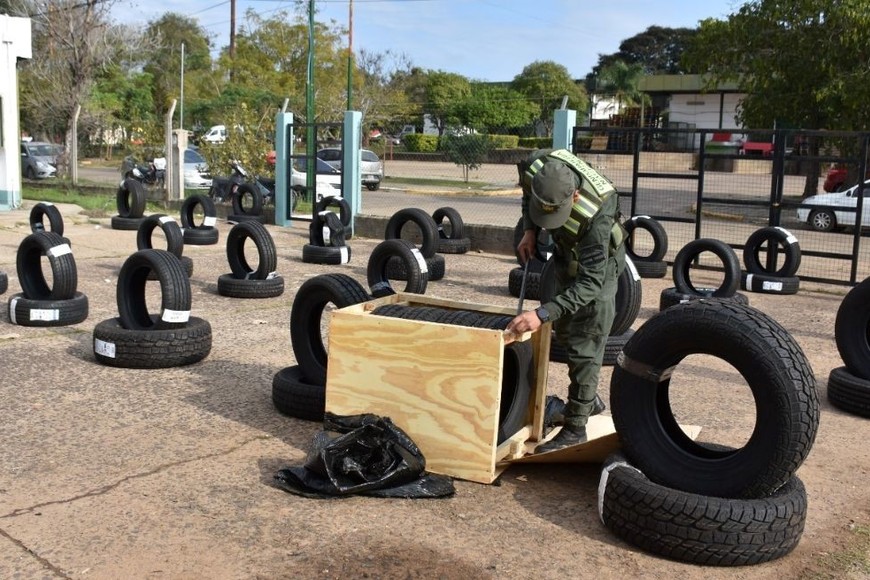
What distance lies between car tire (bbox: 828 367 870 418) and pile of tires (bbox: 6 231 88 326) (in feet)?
20.9

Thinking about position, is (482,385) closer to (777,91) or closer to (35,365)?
(35,365)

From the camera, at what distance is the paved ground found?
3826mm

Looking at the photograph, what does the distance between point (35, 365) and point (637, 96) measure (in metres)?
58.5

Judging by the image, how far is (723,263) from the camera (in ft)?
32.9

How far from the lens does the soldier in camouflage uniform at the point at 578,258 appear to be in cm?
466

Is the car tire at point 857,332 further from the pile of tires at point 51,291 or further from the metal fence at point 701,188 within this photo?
the pile of tires at point 51,291

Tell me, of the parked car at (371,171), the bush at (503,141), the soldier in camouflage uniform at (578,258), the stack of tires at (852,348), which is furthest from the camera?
the parked car at (371,171)

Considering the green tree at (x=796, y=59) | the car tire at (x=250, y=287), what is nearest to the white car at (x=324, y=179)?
the green tree at (x=796, y=59)

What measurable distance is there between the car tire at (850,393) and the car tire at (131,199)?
39.6 feet

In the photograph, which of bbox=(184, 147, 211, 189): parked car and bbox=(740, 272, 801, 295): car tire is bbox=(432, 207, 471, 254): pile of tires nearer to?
bbox=(740, 272, 801, 295): car tire

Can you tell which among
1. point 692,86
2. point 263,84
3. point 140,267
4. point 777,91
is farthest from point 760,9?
point 692,86

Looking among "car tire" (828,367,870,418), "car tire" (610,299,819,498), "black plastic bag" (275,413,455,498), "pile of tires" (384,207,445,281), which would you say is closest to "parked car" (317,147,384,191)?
"pile of tires" (384,207,445,281)

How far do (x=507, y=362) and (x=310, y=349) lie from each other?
150cm

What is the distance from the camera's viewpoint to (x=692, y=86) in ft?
189
